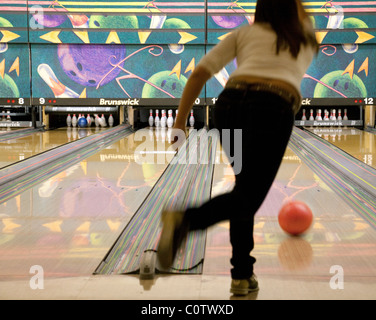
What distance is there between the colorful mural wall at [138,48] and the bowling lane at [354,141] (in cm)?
45

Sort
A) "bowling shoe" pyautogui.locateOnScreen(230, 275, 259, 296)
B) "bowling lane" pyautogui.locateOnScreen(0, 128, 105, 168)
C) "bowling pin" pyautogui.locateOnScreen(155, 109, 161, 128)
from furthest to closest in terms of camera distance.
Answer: "bowling pin" pyautogui.locateOnScreen(155, 109, 161, 128)
"bowling lane" pyautogui.locateOnScreen(0, 128, 105, 168)
"bowling shoe" pyautogui.locateOnScreen(230, 275, 259, 296)

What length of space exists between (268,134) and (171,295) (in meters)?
0.55

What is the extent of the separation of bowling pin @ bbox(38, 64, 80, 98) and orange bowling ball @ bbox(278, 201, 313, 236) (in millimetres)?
4838

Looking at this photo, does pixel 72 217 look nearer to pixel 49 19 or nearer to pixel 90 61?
pixel 90 61

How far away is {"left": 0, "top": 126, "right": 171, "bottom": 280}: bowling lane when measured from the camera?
1.83m

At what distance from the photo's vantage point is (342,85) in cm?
648

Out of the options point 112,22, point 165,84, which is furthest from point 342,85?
point 112,22

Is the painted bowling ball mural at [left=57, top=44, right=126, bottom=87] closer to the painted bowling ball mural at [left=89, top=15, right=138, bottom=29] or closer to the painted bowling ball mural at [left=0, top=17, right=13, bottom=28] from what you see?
the painted bowling ball mural at [left=89, top=15, right=138, bottom=29]

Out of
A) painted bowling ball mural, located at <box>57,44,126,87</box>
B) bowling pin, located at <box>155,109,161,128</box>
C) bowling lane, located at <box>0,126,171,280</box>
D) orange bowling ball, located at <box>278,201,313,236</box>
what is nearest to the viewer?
bowling lane, located at <box>0,126,171,280</box>

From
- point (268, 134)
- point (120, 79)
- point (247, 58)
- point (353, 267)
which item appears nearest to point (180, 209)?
point (268, 134)

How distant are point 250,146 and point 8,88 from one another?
18.8 ft

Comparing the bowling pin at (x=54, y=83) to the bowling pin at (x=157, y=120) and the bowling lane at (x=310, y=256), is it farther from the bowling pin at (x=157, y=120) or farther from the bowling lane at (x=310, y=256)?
the bowling lane at (x=310, y=256)

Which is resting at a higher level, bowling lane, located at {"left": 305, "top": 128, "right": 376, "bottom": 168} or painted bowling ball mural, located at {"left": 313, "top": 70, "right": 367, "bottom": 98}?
painted bowling ball mural, located at {"left": 313, "top": 70, "right": 367, "bottom": 98}

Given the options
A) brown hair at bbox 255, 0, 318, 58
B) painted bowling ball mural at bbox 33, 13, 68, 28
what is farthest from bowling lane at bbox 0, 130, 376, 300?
painted bowling ball mural at bbox 33, 13, 68, 28
